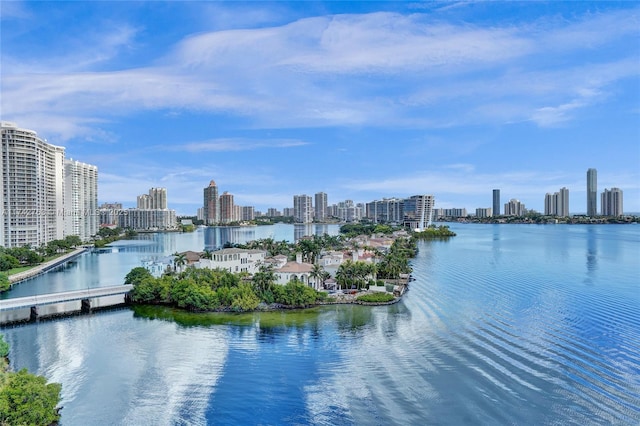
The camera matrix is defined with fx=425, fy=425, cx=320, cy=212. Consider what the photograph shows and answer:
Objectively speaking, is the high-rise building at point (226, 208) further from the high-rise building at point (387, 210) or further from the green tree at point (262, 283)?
the green tree at point (262, 283)

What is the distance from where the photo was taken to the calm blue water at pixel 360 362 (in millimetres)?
10328

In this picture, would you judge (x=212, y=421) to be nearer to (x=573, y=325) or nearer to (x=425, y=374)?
(x=425, y=374)

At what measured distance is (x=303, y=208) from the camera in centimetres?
13300

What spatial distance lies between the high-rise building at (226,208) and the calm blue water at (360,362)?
324 feet

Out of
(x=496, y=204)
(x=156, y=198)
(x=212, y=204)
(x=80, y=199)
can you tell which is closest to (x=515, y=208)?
(x=496, y=204)

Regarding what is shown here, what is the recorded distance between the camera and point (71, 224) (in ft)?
180

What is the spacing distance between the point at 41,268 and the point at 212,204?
276ft

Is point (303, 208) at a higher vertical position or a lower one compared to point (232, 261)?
higher

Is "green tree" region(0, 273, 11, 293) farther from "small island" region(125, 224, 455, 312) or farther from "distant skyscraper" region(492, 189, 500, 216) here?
"distant skyscraper" region(492, 189, 500, 216)

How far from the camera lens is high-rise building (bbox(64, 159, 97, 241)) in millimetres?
54438

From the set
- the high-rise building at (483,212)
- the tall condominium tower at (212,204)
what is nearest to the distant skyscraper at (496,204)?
the high-rise building at (483,212)

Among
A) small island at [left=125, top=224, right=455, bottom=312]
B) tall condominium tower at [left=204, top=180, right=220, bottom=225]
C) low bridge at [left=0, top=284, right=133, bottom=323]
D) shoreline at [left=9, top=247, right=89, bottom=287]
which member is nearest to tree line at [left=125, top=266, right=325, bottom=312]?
small island at [left=125, top=224, right=455, bottom=312]

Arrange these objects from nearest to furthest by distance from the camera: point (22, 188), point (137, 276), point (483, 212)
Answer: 1. point (137, 276)
2. point (22, 188)
3. point (483, 212)

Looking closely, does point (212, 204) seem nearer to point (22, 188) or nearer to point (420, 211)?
point (420, 211)
